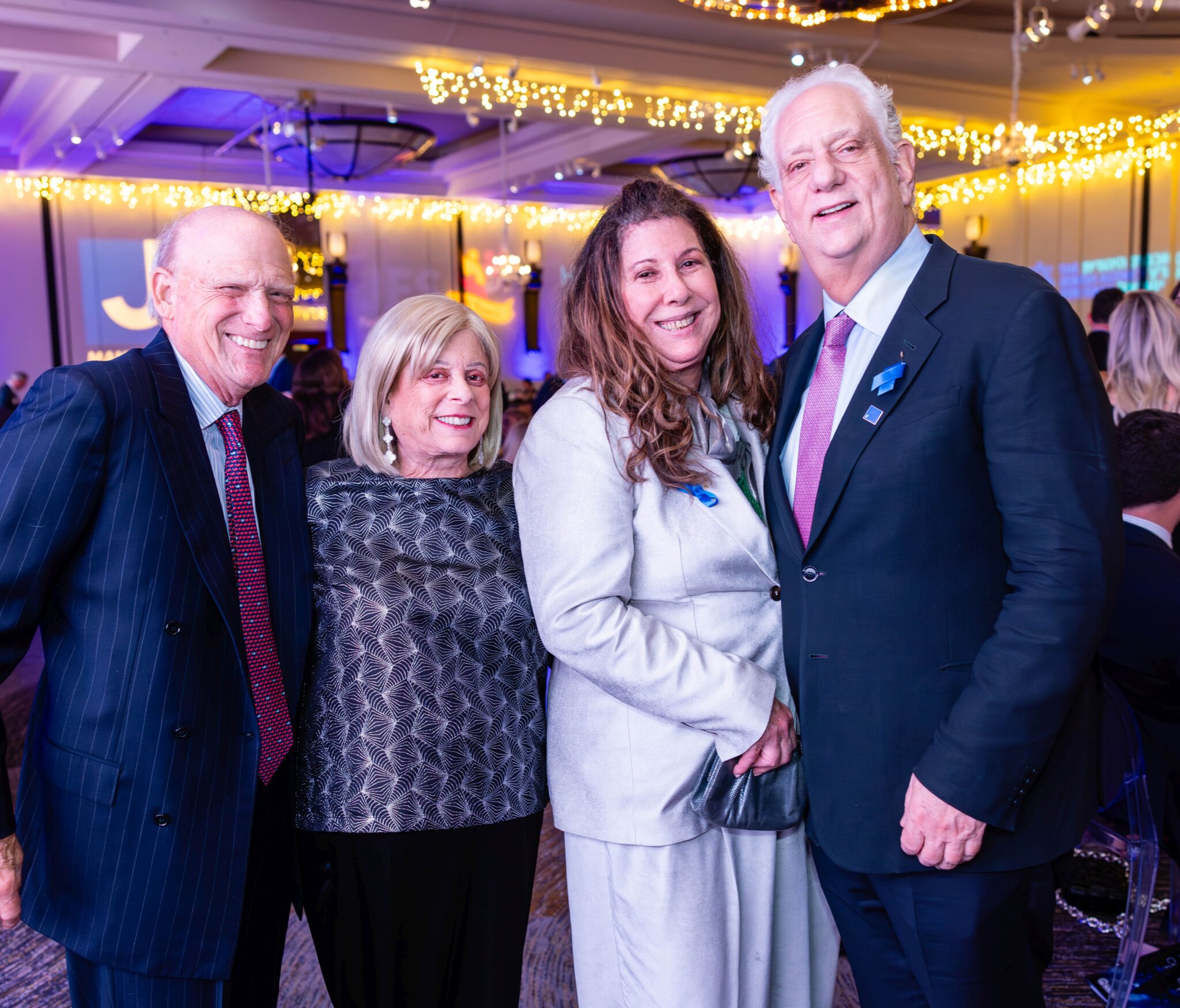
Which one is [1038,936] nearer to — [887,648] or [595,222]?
[887,648]

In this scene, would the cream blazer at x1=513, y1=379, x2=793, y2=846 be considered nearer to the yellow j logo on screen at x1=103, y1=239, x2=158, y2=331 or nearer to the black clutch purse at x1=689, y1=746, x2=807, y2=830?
the black clutch purse at x1=689, y1=746, x2=807, y2=830

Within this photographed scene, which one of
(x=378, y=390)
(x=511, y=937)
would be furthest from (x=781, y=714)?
(x=378, y=390)

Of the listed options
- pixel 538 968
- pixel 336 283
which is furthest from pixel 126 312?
pixel 538 968

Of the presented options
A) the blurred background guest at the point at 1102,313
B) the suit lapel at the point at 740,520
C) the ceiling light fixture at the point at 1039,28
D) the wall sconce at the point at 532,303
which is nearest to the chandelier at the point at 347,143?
the wall sconce at the point at 532,303

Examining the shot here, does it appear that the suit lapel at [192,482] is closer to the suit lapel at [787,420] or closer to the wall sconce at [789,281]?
the suit lapel at [787,420]

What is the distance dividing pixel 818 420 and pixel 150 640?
111cm

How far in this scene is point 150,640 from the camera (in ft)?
5.05

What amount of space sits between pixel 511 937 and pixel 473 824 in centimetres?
28

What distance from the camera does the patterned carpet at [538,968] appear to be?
284 centimetres

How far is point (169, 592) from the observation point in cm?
155

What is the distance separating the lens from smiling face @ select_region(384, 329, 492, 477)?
1.92 m

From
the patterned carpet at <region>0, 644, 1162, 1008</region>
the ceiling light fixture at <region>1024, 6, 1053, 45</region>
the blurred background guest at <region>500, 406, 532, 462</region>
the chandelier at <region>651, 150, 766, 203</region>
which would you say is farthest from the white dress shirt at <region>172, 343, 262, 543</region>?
the chandelier at <region>651, 150, 766, 203</region>

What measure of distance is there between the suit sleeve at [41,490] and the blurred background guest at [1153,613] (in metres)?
2.21

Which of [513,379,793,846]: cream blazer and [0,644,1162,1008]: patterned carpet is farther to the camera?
[0,644,1162,1008]: patterned carpet
